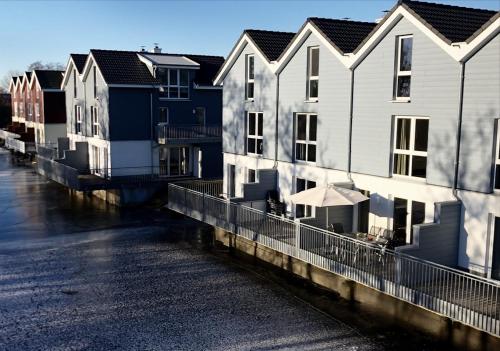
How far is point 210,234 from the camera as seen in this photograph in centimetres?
2412

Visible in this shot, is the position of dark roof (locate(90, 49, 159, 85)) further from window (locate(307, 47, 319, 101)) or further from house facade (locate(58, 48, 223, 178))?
window (locate(307, 47, 319, 101))

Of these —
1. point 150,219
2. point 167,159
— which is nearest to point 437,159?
point 150,219

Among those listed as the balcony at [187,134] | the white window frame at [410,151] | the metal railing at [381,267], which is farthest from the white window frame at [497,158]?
the balcony at [187,134]

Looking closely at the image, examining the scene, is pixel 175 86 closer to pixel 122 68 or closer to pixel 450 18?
pixel 122 68

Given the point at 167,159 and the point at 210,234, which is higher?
the point at 167,159

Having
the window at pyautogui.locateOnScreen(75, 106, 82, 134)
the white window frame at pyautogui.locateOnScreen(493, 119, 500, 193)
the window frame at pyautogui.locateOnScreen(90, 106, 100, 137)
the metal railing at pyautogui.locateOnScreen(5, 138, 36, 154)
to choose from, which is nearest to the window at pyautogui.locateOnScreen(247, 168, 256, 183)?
the white window frame at pyautogui.locateOnScreen(493, 119, 500, 193)

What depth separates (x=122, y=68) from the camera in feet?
110

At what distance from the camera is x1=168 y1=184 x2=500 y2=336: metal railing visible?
1197 centimetres

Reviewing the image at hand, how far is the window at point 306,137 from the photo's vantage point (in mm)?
20688

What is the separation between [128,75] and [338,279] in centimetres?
2158

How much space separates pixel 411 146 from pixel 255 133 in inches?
347

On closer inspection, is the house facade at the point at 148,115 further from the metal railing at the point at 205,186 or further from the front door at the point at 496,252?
the front door at the point at 496,252

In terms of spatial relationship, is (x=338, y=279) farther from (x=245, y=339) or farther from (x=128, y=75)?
(x=128, y=75)

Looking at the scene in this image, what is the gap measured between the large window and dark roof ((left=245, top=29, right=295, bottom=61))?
1236 cm
